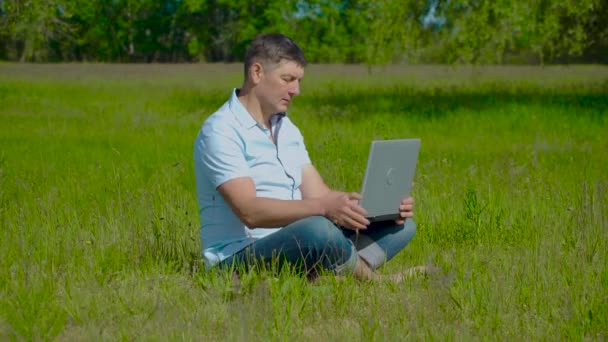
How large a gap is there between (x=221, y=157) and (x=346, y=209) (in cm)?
66

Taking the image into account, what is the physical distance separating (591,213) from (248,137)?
8.11 feet

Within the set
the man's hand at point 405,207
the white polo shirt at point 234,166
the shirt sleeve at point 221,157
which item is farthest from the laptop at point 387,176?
the shirt sleeve at point 221,157

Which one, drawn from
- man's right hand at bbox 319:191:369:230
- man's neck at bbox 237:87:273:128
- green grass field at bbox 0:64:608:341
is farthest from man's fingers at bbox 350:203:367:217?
man's neck at bbox 237:87:273:128

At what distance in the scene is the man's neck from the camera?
5.07m

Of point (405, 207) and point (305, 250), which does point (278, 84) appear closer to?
point (305, 250)

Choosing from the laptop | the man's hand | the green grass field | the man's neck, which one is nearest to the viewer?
the green grass field

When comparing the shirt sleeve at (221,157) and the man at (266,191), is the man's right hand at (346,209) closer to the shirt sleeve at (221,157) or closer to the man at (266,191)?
the man at (266,191)

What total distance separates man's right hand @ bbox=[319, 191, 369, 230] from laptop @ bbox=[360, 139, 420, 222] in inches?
2.4

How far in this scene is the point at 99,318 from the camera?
441 cm

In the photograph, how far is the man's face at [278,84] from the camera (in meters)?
4.92

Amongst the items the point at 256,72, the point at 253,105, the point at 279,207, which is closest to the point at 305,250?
the point at 279,207

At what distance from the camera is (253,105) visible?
16.7ft

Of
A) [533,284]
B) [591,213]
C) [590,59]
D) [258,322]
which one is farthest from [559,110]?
[590,59]

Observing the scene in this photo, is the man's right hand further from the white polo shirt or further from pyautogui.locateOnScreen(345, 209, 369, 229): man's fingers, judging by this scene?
the white polo shirt
